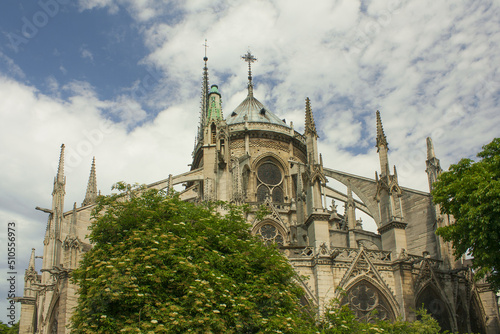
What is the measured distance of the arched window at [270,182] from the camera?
124ft

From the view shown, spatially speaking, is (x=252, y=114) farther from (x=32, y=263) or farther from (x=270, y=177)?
(x=32, y=263)

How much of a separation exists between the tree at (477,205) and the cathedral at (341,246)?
2982mm

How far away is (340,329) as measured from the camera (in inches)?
587

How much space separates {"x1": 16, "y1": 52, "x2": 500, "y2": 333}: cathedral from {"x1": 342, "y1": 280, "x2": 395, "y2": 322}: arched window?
4 cm

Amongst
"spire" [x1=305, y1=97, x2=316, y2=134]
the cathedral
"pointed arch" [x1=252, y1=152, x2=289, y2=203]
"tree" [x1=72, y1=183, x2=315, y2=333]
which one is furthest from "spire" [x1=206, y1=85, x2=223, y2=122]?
"tree" [x1=72, y1=183, x2=315, y2=333]

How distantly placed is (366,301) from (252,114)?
79.9 ft

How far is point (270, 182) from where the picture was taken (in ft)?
126

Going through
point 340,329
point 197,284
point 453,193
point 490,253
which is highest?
point 453,193

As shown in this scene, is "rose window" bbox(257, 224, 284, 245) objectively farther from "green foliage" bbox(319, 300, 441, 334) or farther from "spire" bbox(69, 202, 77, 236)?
"green foliage" bbox(319, 300, 441, 334)

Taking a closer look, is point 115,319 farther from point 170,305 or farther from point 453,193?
point 453,193

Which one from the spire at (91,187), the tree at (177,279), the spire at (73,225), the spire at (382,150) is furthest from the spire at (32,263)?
the spire at (382,150)

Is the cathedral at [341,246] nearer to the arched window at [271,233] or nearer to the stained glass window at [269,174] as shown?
the arched window at [271,233]

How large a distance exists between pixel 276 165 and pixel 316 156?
1419 centimetres

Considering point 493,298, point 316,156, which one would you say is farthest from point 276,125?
point 493,298
